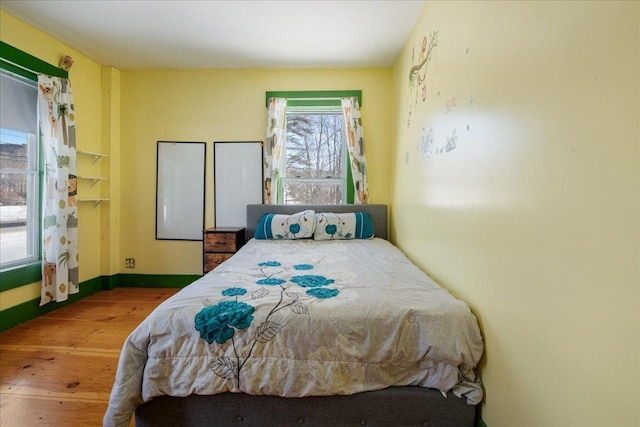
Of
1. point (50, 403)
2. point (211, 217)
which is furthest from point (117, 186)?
point (50, 403)

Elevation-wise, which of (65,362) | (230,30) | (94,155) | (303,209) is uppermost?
(230,30)

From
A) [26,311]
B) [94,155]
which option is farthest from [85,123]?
[26,311]

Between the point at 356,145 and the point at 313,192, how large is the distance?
0.73 meters

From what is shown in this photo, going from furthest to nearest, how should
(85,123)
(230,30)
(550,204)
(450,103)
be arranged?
(85,123) → (230,30) → (450,103) → (550,204)

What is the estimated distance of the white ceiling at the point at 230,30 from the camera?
7.38ft

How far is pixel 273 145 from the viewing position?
3.31 metres

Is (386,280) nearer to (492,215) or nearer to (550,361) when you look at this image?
(492,215)

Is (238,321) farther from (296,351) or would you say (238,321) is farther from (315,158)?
(315,158)

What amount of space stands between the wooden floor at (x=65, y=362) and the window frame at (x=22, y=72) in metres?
0.38

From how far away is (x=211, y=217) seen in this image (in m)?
3.46

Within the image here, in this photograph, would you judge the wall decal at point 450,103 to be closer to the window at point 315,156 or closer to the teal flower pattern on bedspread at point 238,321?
the teal flower pattern on bedspread at point 238,321

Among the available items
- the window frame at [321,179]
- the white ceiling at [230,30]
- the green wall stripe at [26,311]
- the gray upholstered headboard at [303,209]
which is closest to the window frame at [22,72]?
the green wall stripe at [26,311]

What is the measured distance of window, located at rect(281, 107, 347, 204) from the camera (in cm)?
345

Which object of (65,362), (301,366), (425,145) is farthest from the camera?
(425,145)
